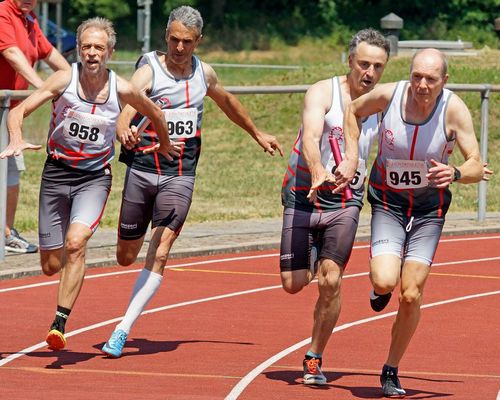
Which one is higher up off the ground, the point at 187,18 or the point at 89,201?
the point at 187,18

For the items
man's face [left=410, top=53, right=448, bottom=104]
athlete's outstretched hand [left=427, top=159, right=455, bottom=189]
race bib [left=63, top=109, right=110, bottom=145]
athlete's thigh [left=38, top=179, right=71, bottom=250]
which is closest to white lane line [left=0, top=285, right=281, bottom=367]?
athlete's thigh [left=38, top=179, right=71, bottom=250]

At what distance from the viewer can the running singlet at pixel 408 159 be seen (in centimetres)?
937

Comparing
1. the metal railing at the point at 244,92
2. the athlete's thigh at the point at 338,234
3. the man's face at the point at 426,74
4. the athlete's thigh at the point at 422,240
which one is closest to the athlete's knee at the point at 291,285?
the athlete's thigh at the point at 338,234

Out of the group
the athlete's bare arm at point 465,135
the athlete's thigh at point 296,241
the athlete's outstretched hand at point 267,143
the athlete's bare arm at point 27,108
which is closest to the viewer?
the athlete's bare arm at point 465,135

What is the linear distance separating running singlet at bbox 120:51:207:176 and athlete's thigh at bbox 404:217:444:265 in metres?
2.10

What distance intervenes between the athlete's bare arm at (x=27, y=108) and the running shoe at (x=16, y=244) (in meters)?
4.76

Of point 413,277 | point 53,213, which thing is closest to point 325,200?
point 413,277

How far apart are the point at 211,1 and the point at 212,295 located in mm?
52755

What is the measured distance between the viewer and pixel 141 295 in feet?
35.6

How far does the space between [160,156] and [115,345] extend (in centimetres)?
139

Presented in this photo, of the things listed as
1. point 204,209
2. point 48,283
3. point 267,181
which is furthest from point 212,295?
point 267,181

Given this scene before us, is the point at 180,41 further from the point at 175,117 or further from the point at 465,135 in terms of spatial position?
the point at 465,135

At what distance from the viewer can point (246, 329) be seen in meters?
11.9

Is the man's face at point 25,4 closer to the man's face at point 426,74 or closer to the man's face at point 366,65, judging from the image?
the man's face at point 366,65
